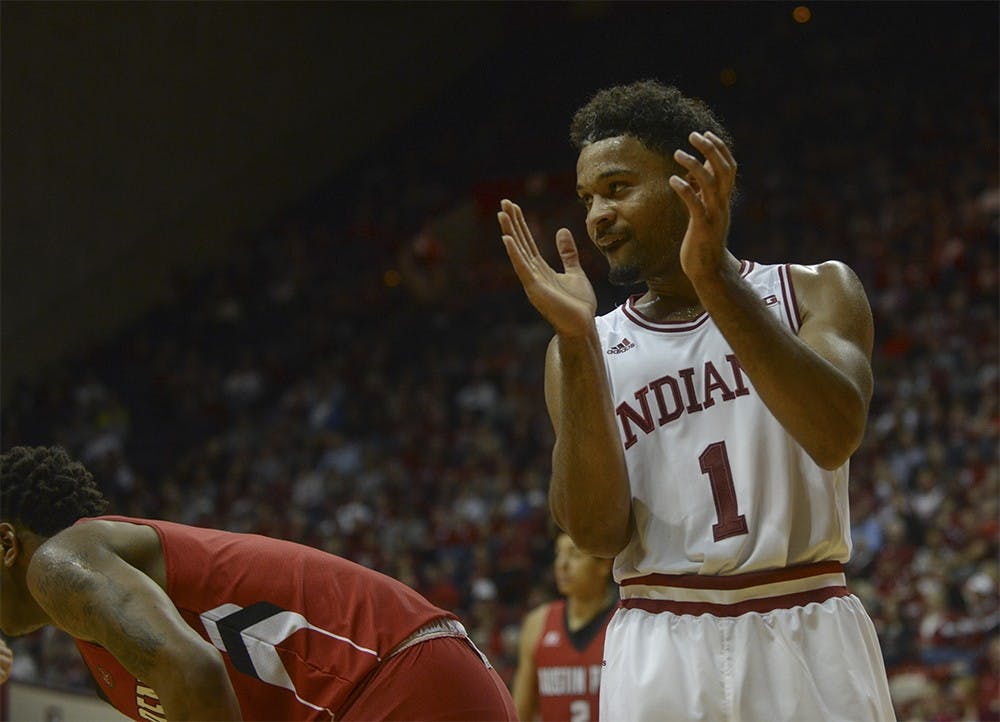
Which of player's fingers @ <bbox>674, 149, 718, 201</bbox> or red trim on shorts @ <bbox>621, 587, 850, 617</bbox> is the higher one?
player's fingers @ <bbox>674, 149, 718, 201</bbox>

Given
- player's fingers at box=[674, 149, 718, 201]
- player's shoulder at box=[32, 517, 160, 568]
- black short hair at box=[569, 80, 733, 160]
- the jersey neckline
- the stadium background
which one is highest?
the stadium background

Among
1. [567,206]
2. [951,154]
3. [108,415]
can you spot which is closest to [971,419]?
[951,154]

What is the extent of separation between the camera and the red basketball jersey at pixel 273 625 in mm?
3127

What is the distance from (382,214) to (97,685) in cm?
1731

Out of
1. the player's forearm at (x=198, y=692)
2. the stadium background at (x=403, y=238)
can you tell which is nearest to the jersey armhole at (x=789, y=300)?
the player's forearm at (x=198, y=692)

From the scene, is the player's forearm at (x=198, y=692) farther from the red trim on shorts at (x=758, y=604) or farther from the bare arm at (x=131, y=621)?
the red trim on shorts at (x=758, y=604)

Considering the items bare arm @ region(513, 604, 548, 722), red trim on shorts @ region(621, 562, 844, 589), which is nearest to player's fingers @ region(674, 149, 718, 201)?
red trim on shorts @ region(621, 562, 844, 589)

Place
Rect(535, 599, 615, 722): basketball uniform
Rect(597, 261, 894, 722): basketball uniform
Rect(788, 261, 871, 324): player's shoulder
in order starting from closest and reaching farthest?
Rect(597, 261, 894, 722): basketball uniform < Rect(788, 261, 871, 324): player's shoulder < Rect(535, 599, 615, 722): basketball uniform

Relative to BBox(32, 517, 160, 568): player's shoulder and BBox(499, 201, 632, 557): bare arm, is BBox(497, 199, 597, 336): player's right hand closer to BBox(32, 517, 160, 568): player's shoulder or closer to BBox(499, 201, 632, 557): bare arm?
BBox(499, 201, 632, 557): bare arm

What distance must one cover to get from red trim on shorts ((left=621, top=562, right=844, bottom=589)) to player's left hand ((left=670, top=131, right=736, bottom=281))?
0.64 metres

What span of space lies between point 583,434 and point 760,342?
1.40 feet

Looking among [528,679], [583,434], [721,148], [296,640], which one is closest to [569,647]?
[528,679]

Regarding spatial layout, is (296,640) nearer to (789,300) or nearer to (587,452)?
(587,452)

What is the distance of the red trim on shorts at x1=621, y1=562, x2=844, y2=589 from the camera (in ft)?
8.84
